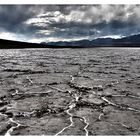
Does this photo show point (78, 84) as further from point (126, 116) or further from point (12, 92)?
point (126, 116)

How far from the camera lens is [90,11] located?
3143 millimetres

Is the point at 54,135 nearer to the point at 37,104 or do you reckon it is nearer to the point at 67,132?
the point at 67,132

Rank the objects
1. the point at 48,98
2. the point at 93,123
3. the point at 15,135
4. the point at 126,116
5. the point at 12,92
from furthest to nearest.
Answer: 1. the point at 12,92
2. the point at 48,98
3. the point at 126,116
4. the point at 93,123
5. the point at 15,135

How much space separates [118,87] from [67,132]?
1545mm

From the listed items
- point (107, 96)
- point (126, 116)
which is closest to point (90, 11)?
point (107, 96)

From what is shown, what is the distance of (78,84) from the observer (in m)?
3.26

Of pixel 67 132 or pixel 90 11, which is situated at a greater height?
pixel 90 11

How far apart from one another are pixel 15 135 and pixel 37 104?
2.33 feet

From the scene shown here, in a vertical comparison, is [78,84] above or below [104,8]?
below

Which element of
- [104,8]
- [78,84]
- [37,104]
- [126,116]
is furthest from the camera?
[78,84]

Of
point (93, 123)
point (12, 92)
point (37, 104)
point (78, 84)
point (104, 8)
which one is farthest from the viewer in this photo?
point (78, 84)

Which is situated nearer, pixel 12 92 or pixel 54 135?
pixel 54 135

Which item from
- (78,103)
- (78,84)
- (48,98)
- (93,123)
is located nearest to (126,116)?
(93,123)

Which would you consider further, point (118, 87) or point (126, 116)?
point (118, 87)
